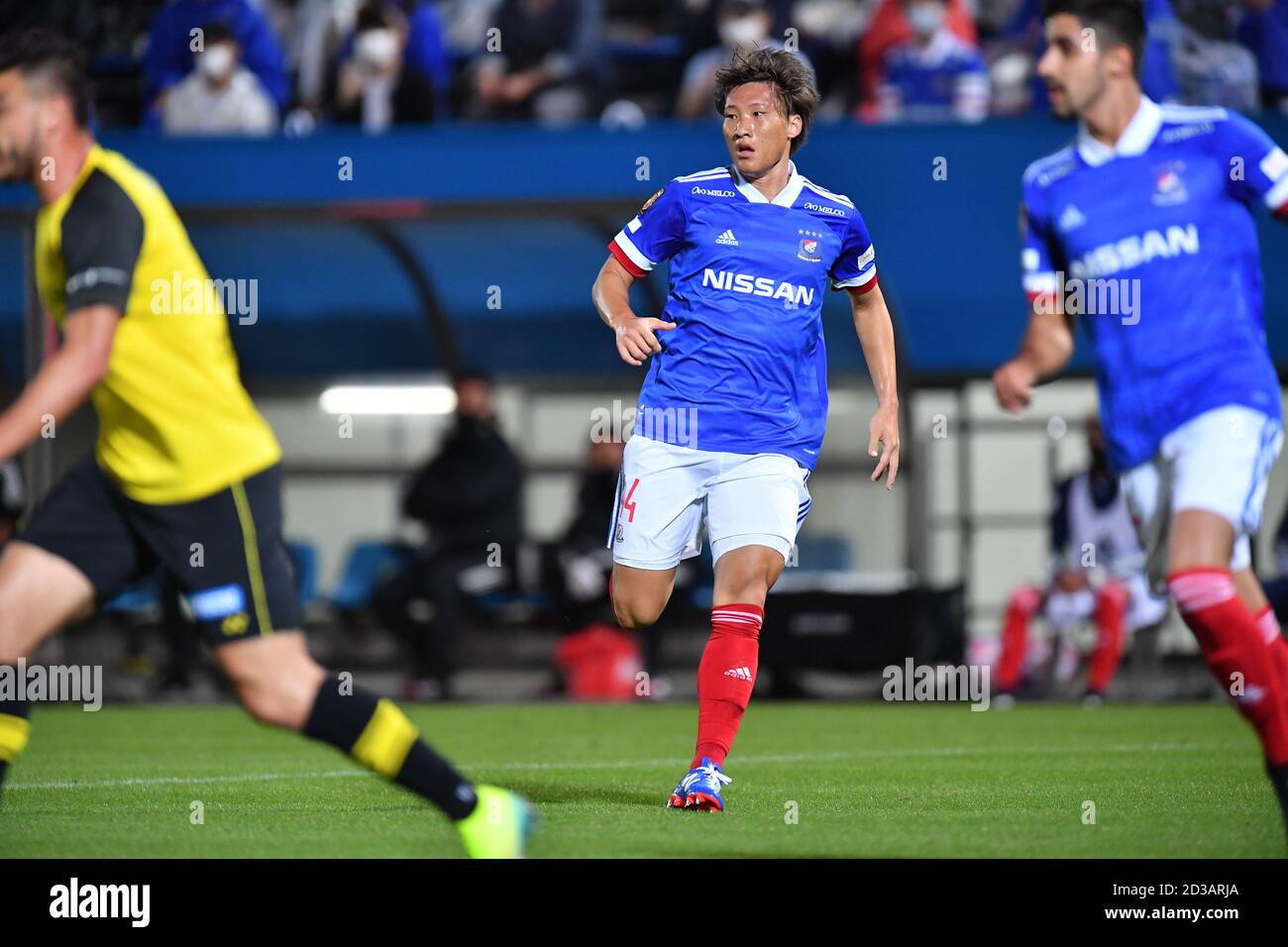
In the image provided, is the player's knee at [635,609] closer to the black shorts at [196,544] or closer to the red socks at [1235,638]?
the black shorts at [196,544]

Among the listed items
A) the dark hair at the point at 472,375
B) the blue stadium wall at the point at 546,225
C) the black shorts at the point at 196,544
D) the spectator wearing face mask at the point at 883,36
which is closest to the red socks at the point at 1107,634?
the blue stadium wall at the point at 546,225

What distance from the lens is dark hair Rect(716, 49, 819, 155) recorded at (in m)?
6.30

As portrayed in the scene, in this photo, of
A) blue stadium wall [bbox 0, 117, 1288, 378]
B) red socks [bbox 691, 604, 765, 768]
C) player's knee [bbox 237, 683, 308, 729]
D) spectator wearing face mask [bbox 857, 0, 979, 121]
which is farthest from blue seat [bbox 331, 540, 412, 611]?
player's knee [bbox 237, 683, 308, 729]

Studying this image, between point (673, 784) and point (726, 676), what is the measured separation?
1168mm

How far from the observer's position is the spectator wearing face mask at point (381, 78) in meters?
15.1

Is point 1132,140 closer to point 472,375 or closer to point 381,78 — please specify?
point 472,375

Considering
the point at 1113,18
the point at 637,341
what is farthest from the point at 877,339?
the point at 1113,18

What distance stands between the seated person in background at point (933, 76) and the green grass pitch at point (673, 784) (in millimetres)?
5129

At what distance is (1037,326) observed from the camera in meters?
5.41

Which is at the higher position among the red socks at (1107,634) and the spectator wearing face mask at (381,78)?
the spectator wearing face mask at (381,78)

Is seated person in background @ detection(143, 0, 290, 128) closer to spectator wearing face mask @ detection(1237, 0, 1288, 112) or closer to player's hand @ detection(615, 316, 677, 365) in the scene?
spectator wearing face mask @ detection(1237, 0, 1288, 112)

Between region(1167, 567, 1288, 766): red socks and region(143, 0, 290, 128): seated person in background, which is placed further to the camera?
region(143, 0, 290, 128): seated person in background

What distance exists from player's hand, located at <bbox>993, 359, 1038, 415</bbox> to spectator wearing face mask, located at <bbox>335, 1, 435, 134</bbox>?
10.4 metres
